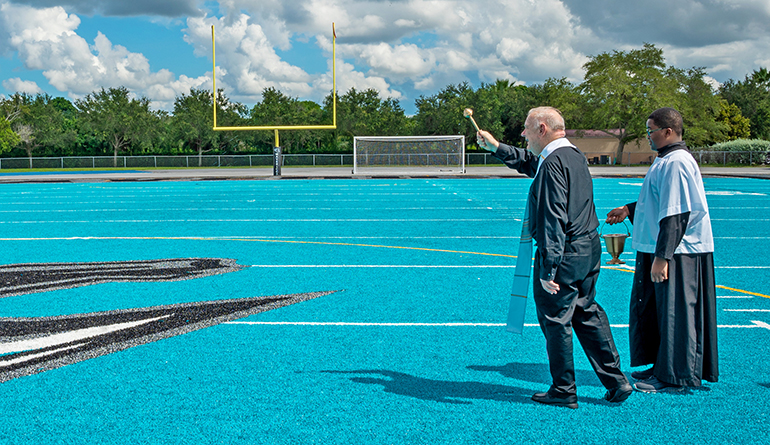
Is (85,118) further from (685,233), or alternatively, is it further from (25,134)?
(685,233)

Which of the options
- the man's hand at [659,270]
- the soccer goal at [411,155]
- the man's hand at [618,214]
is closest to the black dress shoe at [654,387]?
the man's hand at [659,270]

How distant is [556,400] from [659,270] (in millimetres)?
1024

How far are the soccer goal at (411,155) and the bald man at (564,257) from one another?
34309 mm

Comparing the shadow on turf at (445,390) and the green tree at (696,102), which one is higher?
the green tree at (696,102)

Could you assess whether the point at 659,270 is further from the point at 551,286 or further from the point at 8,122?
the point at 8,122

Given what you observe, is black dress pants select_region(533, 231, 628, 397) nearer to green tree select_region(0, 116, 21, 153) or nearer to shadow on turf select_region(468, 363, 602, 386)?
shadow on turf select_region(468, 363, 602, 386)

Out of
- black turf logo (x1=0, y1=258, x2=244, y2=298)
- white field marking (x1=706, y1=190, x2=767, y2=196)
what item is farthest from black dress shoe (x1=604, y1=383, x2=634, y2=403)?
white field marking (x1=706, y1=190, x2=767, y2=196)

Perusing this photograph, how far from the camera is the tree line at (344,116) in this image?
185ft

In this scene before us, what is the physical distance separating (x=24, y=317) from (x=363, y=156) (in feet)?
111

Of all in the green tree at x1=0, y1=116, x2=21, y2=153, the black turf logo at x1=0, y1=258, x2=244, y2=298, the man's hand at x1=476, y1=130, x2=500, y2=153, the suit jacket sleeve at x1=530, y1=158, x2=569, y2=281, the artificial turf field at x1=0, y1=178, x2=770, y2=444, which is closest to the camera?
the suit jacket sleeve at x1=530, y1=158, x2=569, y2=281

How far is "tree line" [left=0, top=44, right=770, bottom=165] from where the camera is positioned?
56.3 meters

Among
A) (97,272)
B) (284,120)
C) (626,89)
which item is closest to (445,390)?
(97,272)

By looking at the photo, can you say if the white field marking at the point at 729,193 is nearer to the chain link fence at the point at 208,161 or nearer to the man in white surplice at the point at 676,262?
the man in white surplice at the point at 676,262

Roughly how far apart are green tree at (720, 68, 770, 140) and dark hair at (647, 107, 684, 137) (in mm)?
83686
